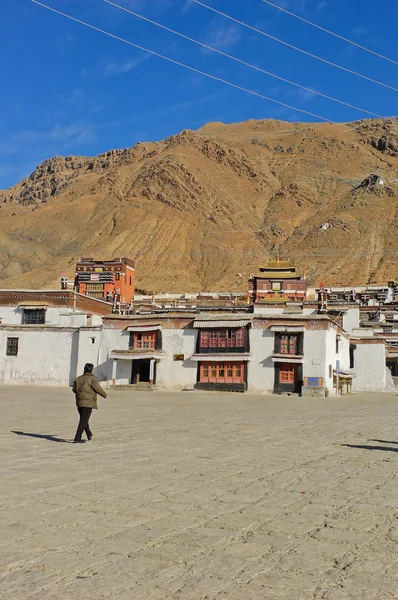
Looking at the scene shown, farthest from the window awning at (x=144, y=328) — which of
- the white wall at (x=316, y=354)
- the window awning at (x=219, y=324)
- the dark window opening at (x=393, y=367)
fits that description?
the dark window opening at (x=393, y=367)

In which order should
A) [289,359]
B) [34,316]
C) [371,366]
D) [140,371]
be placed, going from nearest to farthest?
[289,359] < [140,371] < [371,366] < [34,316]

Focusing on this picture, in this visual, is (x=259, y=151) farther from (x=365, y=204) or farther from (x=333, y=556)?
(x=333, y=556)

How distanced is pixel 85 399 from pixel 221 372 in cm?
2192

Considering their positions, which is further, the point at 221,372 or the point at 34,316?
the point at 34,316

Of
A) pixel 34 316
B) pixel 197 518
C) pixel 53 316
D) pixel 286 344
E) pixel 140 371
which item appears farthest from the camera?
pixel 34 316

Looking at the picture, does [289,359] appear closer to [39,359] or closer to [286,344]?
[286,344]

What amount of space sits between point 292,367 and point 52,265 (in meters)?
97.5

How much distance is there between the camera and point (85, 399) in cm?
1140

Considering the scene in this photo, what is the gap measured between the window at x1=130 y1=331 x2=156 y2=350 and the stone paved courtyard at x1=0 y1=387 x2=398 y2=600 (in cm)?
2192

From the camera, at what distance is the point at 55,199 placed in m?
173

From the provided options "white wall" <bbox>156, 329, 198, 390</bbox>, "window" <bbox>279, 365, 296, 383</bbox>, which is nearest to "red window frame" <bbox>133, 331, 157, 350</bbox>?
"white wall" <bbox>156, 329, 198, 390</bbox>

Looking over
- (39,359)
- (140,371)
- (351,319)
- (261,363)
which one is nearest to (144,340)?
(140,371)

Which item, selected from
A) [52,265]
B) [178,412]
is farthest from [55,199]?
[178,412]

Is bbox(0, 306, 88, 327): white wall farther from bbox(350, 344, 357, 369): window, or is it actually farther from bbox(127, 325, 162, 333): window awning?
bbox(350, 344, 357, 369): window
